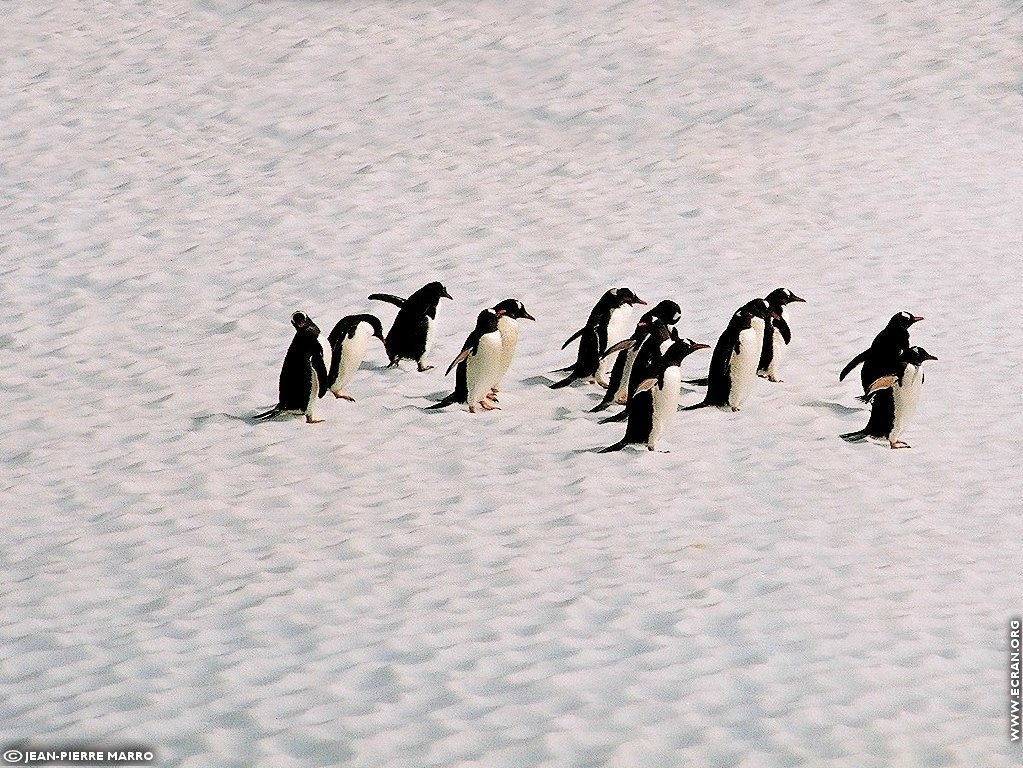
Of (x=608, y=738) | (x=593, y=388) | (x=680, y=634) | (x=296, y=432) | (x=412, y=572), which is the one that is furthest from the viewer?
(x=593, y=388)

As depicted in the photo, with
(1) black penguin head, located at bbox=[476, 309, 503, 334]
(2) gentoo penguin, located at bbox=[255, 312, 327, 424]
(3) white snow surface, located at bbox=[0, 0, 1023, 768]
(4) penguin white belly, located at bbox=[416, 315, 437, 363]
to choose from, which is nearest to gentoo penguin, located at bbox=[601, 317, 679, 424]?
(3) white snow surface, located at bbox=[0, 0, 1023, 768]

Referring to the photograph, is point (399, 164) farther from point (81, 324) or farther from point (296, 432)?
point (296, 432)

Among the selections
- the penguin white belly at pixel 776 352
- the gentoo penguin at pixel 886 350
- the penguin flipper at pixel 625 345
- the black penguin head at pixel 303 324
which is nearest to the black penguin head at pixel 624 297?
the penguin flipper at pixel 625 345

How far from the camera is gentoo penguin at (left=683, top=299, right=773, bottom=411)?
898 centimetres

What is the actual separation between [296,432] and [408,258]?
4164mm

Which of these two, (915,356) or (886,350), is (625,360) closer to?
(886,350)

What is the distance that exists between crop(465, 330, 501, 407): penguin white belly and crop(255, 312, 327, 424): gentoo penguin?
953mm

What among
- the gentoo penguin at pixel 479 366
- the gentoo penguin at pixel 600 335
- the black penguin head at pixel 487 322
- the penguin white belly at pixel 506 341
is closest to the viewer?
the gentoo penguin at pixel 479 366

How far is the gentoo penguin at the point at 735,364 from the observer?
354 inches

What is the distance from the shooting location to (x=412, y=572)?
664 cm

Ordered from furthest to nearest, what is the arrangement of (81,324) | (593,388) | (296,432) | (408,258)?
1. (408,258)
2. (81,324)
3. (593,388)
4. (296,432)

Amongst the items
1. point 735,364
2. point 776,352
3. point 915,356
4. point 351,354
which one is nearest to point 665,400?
point 735,364

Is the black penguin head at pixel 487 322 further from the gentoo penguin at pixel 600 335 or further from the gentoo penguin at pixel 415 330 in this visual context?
the gentoo penguin at pixel 415 330

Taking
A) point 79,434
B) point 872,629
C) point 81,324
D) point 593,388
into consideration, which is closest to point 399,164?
point 81,324
